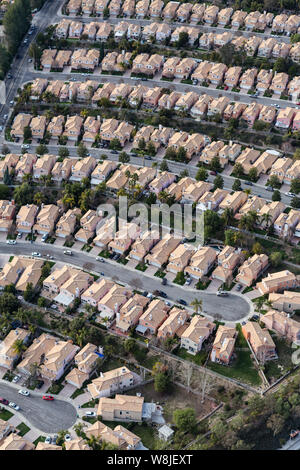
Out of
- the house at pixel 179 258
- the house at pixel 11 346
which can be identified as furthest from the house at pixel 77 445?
the house at pixel 179 258

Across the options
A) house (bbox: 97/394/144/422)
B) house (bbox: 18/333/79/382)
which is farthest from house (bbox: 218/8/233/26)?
house (bbox: 97/394/144/422)

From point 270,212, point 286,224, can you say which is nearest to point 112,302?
point 270,212

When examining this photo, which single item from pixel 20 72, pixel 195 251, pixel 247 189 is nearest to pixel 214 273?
pixel 195 251

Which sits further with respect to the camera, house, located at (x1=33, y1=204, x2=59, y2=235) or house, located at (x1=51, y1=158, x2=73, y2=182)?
house, located at (x1=51, y1=158, x2=73, y2=182)

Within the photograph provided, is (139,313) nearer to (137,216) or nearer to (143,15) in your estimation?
(137,216)

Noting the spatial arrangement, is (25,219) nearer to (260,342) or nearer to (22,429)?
(22,429)

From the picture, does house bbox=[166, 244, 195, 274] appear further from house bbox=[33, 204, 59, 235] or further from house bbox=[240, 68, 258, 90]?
house bbox=[240, 68, 258, 90]
